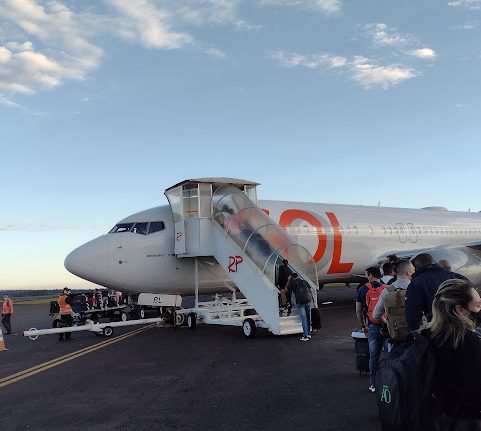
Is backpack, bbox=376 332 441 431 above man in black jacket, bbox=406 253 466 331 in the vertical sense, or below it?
below

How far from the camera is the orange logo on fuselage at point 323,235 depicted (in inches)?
670

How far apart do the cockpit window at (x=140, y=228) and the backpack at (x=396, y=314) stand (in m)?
10.2

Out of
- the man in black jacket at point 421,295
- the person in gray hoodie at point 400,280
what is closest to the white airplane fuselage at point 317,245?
the person in gray hoodie at point 400,280

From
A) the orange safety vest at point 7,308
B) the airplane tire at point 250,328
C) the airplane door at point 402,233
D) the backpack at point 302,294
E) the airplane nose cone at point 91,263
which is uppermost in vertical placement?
the airplane door at point 402,233

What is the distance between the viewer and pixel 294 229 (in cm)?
1677

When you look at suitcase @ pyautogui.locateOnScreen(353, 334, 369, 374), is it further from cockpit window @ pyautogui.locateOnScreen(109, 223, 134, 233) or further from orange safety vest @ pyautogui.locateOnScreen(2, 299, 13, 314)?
orange safety vest @ pyautogui.locateOnScreen(2, 299, 13, 314)

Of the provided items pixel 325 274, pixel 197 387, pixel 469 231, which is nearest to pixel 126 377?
pixel 197 387

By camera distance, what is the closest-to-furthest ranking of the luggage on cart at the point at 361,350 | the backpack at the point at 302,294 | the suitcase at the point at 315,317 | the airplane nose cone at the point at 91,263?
the luggage on cart at the point at 361,350 < the backpack at the point at 302,294 < the suitcase at the point at 315,317 < the airplane nose cone at the point at 91,263

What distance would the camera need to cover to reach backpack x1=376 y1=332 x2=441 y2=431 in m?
2.67

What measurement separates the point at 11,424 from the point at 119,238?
8.64 metres

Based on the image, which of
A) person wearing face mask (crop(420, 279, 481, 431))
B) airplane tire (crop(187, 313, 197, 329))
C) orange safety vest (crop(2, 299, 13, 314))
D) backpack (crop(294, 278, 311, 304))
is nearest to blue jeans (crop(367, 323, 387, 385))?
person wearing face mask (crop(420, 279, 481, 431))

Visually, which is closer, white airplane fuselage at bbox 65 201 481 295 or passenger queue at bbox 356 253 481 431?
passenger queue at bbox 356 253 481 431

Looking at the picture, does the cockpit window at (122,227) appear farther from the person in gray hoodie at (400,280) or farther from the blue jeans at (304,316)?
the person in gray hoodie at (400,280)

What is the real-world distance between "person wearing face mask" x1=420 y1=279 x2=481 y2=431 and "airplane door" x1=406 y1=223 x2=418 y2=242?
62.8 ft
